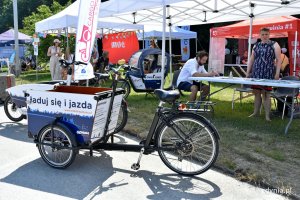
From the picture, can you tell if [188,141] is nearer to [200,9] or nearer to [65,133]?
[65,133]

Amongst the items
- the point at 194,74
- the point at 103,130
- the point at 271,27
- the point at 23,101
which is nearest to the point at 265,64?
the point at 194,74

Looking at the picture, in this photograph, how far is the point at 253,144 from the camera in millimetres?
5434

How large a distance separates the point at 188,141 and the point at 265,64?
343 cm

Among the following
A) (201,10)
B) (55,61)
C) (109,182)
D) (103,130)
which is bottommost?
(109,182)

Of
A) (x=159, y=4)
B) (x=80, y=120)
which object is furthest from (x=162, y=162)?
(x=159, y=4)

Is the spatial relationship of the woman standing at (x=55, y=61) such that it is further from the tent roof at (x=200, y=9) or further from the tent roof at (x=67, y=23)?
the tent roof at (x=200, y=9)

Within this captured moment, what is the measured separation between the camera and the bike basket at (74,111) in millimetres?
4207

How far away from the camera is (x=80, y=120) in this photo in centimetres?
429

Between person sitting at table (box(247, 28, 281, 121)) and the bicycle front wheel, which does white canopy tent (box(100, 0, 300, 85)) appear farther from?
the bicycle front wheel

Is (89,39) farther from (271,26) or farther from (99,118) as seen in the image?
(271,26)

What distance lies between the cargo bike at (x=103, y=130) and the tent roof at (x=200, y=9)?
4.33m

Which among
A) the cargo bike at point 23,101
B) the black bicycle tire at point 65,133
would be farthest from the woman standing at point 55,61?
the black bicycle tire at point 65,133

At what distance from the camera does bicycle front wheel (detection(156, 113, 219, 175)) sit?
13.6 feet

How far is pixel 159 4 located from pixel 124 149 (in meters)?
4.76
